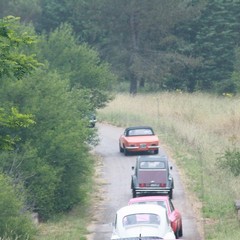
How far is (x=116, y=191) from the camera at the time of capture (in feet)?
113

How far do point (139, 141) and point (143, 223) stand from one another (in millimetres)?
19836

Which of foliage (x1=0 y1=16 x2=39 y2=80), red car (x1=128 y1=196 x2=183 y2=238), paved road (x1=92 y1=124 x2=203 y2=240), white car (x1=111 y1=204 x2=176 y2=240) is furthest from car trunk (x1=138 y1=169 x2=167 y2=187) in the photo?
foliage (x1=0 y1=16 x2=39 y2=80)

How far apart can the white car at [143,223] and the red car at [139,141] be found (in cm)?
1861

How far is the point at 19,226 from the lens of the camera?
78.2 ft

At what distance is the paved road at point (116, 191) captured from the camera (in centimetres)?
2700

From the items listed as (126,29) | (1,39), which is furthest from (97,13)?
(1,39)

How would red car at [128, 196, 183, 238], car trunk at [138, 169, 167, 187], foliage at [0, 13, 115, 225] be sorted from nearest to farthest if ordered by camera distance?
red car at [128, 196, 183, 238] < foliage at [0, 13, 115, 225] < car trunk at [138, 169, 167, 187]

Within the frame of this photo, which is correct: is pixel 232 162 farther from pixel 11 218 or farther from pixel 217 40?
pixel 217 40

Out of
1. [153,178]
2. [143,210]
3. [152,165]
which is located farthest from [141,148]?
[143,210]

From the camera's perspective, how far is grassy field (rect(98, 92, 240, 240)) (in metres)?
28.5

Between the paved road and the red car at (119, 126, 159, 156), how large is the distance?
0.52m

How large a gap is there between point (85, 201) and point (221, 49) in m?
45.3

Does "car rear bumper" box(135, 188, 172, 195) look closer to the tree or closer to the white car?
the white car

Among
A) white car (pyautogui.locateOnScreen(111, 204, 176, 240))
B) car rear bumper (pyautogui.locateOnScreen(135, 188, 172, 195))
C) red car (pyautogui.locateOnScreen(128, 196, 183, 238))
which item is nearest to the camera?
white car (pyautogui.locateOnScreen(111, 204, 176, 240))
